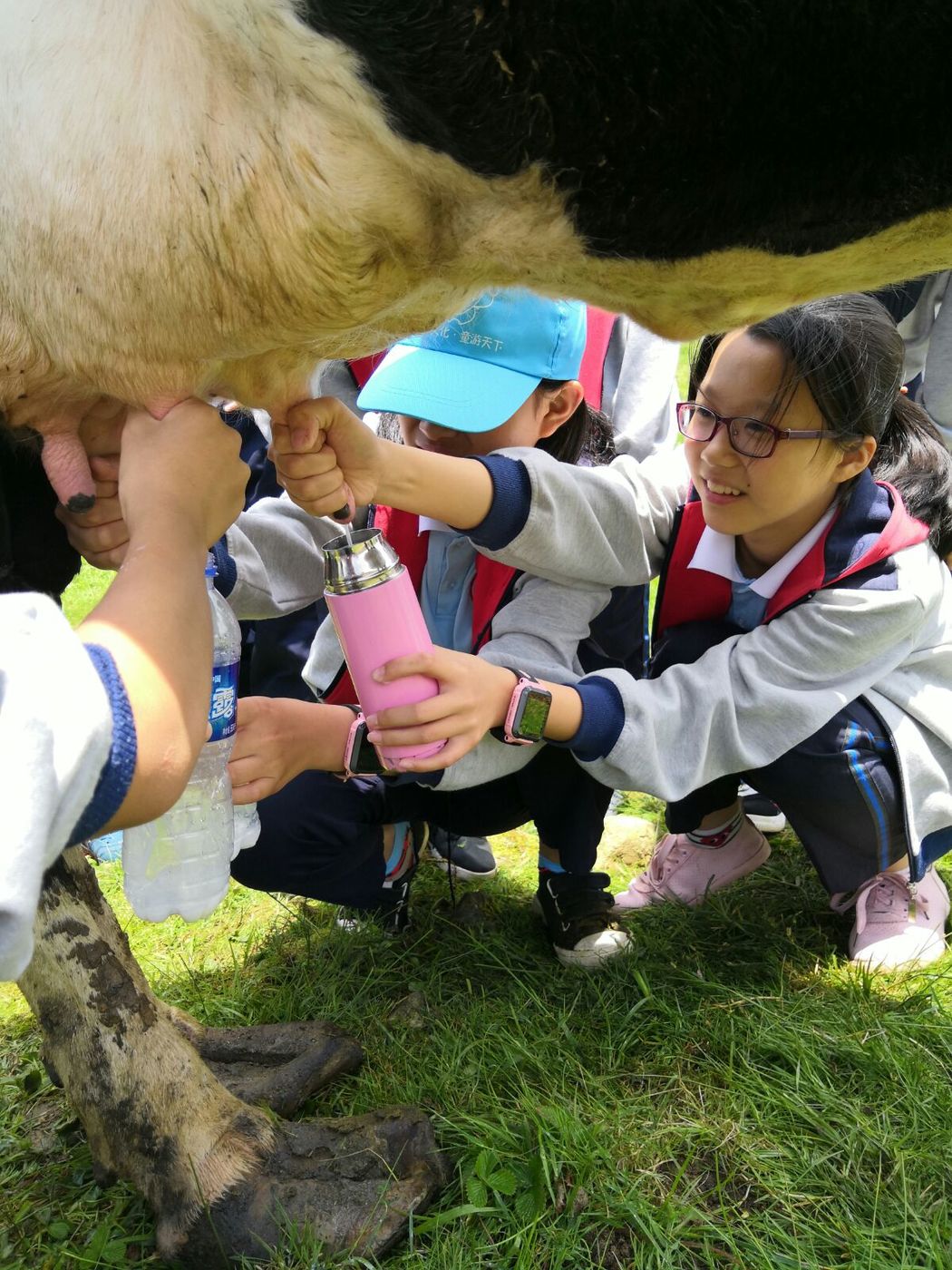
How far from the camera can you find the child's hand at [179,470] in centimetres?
121

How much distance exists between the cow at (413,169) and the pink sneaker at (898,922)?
1.33m

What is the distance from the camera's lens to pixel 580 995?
6.80 ft

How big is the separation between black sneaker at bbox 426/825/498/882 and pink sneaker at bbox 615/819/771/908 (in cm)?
31

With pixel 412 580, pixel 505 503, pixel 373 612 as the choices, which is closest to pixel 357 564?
pixel 373 612

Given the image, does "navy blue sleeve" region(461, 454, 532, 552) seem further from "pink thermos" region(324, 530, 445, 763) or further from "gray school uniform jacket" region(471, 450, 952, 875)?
"pink thermos" region(324, 530, 445, 763)

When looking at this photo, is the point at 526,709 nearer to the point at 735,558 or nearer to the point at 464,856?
the point at 735,558

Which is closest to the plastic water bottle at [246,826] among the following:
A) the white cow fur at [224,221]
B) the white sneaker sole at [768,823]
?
the white cow fur at [224,221]

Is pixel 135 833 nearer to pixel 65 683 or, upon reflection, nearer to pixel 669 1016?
pixel 65 683

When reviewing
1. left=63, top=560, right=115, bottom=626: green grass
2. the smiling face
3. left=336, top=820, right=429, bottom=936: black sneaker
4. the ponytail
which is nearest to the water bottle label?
left=336, top=820, right=429, bottom=936: black sneaker

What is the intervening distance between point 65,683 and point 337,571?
668mm

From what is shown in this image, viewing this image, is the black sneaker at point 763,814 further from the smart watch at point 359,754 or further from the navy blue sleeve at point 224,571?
the navy blue sleeve at point 224,571

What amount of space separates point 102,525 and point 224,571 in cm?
53

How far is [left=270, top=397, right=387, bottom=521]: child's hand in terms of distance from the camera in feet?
5.09

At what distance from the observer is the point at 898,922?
2182mm
